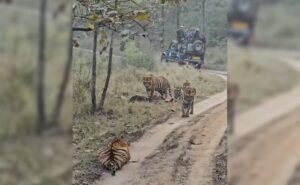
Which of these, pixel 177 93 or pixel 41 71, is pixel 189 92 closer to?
pixel 177 93

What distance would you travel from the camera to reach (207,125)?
2348 millimetres

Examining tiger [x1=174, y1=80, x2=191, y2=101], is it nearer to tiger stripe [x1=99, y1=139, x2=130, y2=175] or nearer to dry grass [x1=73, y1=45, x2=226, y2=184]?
dry grass [x1=73, y1=45, x2=226, y2=184]

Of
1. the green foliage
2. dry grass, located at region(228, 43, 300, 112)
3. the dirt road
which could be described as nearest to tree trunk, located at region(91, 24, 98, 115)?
the green foliage

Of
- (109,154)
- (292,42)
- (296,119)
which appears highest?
(292,42)

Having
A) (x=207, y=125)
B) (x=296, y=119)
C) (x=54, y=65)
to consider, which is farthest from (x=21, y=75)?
(x=296, y=119)

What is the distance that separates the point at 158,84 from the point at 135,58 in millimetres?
144

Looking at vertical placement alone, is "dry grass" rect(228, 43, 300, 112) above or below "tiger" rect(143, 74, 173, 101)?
above

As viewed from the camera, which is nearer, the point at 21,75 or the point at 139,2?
the point at 21,75

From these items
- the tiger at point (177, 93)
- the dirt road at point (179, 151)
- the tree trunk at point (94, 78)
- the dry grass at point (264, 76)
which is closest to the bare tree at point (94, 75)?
the tree trunk at point (94, 78)

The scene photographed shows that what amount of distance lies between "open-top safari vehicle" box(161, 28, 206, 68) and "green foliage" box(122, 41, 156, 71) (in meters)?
0.06

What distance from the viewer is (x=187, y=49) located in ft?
7.82

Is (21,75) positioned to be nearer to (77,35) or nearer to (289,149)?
(77,35)

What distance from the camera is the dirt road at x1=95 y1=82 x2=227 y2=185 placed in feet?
7.61

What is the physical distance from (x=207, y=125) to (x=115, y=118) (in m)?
0.39
